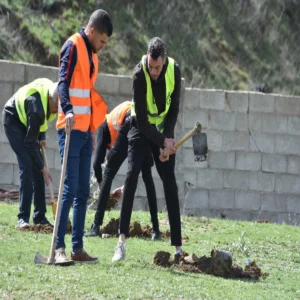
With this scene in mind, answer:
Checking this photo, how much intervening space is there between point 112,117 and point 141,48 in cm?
804

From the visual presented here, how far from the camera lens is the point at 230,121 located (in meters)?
14.4

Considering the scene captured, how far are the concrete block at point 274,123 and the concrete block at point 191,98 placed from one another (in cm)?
134

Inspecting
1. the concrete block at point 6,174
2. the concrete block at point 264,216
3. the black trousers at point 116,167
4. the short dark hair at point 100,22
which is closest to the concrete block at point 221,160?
the concrete block at point 264,216

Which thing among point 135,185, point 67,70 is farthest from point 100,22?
point 135,185

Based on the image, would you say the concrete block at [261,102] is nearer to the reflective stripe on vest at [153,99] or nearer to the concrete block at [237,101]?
the concrete block at [237,101]

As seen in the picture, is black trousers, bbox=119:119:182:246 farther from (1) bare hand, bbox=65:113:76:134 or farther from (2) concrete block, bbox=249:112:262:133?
(2) concrete block, bbox=249:112:262:133

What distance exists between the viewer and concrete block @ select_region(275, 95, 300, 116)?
1481cm

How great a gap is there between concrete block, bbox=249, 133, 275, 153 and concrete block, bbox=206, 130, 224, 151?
590 mm

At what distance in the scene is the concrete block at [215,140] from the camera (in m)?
14.3

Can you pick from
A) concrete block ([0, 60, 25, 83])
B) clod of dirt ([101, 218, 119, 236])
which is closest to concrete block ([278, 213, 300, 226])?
concrete block ([0, 60, 25, 83])

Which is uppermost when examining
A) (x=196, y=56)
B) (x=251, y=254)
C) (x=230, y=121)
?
(x=196, y=56)

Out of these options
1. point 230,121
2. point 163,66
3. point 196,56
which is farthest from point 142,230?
point 196,56

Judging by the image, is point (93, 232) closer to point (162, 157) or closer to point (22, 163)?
point (22, 163)

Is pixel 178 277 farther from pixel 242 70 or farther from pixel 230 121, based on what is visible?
pixel 242 70
